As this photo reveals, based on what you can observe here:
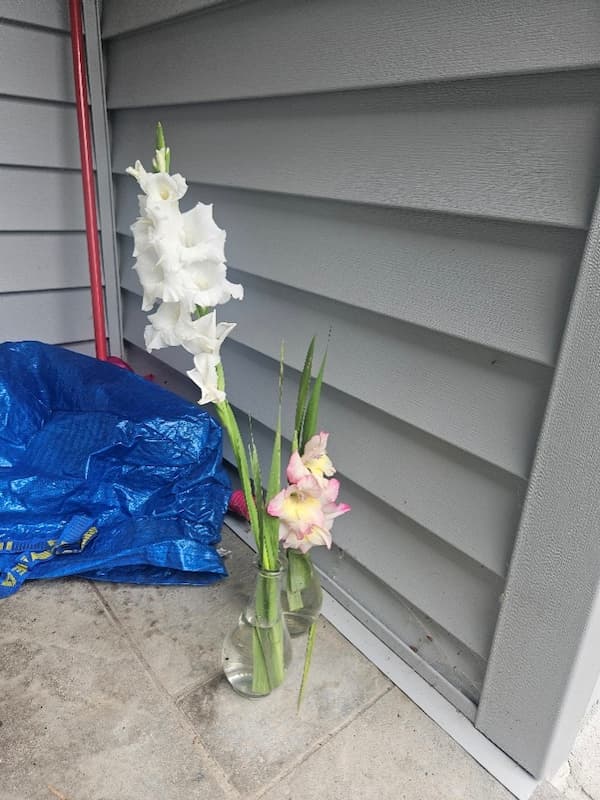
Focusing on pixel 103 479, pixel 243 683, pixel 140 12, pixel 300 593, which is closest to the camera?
pixel 243 683

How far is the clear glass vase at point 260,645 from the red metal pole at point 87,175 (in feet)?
3.89

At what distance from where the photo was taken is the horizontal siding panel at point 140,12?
1476mm

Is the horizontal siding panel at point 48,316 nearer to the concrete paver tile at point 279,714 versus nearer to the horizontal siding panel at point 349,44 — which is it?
the horizontal siding panel at point 349,44

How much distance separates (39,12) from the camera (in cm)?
177

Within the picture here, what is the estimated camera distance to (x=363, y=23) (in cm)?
108

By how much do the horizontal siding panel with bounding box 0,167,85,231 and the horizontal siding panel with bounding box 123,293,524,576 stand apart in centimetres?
102

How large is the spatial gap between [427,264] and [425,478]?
409 millimetres

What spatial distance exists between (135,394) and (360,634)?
32.6 inches

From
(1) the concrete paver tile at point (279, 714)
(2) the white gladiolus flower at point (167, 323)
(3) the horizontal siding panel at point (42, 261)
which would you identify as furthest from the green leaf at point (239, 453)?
(3) the horizontal siding panel at point (42, 261)

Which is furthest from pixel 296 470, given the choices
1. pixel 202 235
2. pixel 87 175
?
pixel 87 175

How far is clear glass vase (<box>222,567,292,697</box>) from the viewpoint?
1.12 m

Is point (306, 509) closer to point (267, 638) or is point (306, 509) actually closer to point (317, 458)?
point (317, 458)

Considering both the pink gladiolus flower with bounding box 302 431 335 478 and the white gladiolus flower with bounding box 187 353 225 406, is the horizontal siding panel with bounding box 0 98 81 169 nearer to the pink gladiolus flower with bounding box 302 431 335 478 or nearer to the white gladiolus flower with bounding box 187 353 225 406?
the white gladiolus flower with bounding box 187 353 225 406

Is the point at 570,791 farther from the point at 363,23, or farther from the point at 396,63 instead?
the point at 363,23
